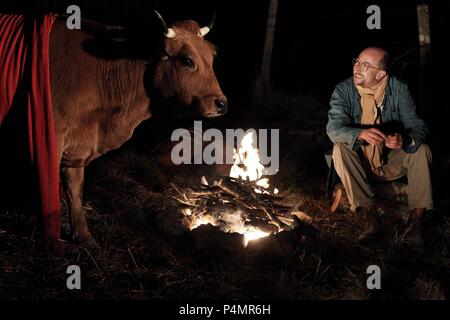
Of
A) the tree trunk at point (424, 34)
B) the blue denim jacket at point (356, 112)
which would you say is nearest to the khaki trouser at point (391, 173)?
the blue denim jacket at point (356, 112)

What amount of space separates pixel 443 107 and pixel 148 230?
714cm

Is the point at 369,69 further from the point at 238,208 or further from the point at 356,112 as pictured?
the point at 238,208

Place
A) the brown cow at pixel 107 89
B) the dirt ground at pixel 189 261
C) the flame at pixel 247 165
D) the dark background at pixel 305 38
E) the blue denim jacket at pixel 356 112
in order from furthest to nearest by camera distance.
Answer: the dark background at pixel 305 38 → the flame at pixel 247 165 → the blue denim jacket at pixel 356 112 → the brown cow at pixel 107 89 → the dirt ground at pixel 189 261

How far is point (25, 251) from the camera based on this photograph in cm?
447

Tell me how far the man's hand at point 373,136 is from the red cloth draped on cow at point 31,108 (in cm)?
273

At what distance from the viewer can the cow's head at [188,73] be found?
450cm

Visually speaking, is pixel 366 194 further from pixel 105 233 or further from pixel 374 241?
pixel 105 233

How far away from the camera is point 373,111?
5387 mm

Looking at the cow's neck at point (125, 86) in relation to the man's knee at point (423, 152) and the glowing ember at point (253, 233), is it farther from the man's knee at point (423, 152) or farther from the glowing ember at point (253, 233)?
the man's knee at point (423, 152)

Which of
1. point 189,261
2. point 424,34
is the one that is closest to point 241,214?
point 189,261

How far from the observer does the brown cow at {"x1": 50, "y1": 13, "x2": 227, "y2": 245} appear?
4.39 m

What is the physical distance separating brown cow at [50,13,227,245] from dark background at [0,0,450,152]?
6257 millimetres

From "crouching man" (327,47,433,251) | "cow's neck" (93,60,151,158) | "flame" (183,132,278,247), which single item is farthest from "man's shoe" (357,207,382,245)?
"cow's neck" (93,60,151,158)

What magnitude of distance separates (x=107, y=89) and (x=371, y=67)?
2.52m
